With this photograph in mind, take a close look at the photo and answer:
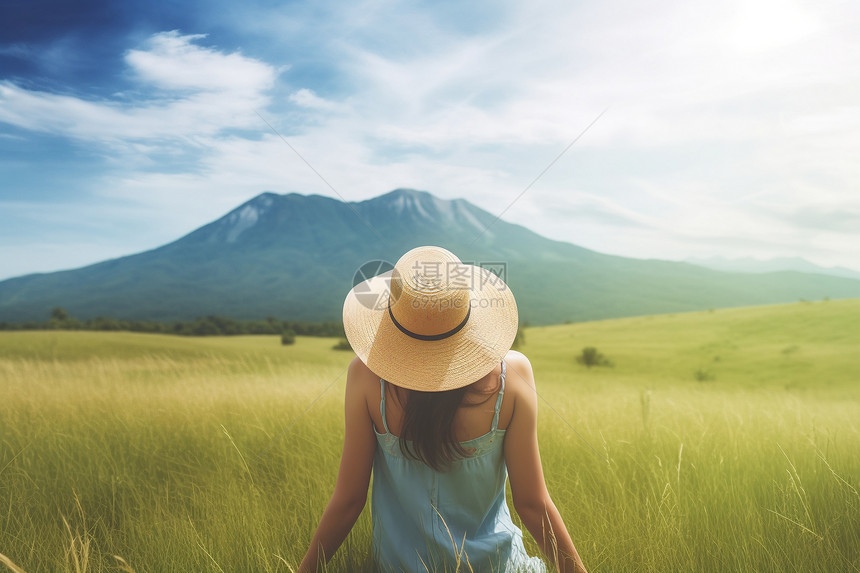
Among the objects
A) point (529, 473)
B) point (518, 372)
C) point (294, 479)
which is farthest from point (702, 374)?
point (518, 372)

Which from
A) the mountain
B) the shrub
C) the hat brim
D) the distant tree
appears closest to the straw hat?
the hat brim

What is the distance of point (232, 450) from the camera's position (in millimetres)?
4438

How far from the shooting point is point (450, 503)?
2109mm

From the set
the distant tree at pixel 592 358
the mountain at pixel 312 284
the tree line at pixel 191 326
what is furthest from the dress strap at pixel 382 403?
the mountain at pixel 312 284

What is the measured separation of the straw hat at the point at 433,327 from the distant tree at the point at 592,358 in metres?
24.3

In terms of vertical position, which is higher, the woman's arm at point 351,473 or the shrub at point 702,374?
the woman's arm at point 351,473

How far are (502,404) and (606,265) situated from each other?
7622 inches

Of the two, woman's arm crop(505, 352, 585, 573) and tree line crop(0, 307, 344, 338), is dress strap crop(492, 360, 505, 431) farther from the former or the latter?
tree line crop(0, 307, 344, 338)

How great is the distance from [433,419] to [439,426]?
0.04 meters

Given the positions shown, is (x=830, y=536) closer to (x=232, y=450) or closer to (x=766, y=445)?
(x=766, y=445)

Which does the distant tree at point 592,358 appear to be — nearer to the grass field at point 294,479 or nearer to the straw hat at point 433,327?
the grass field at point 294,479

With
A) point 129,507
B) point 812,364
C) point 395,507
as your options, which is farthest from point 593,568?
point 812,364

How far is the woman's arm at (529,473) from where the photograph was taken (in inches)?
77.5

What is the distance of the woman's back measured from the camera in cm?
198
